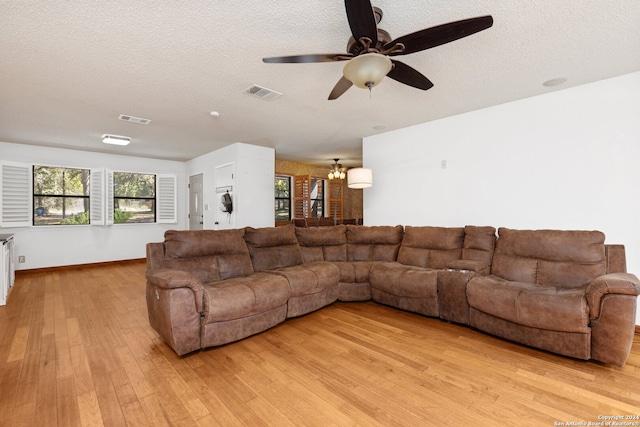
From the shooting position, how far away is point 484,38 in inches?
88.8

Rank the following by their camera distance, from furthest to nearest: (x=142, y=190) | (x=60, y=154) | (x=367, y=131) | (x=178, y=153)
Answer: (x=142, y=190) < (x=178, y=153) < (x=60, y=154) < (x=367, y=131)

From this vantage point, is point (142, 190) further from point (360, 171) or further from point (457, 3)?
point (457, 3)

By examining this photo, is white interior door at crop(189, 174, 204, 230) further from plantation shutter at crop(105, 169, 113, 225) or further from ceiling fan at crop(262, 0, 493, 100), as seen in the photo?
ceiling fan at crop(262, 0, 493, 100)

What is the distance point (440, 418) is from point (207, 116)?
4.13 metres

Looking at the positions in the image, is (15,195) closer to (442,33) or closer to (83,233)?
(83,233)

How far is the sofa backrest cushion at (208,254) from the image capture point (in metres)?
2.91

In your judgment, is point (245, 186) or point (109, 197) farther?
point (109, 197)

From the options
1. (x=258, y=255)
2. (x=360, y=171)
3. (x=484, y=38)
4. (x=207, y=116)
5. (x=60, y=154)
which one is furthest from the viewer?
(x=60, y=154)

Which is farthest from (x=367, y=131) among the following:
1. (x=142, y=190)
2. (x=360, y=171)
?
(x=142, y=190)

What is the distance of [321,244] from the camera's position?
4121mm

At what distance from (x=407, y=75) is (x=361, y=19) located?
30.9 inches

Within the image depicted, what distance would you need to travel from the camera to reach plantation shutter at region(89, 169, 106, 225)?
6.26 m

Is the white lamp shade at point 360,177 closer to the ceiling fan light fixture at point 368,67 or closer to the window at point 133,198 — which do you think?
the ceiling fan light fixture at point 368,67

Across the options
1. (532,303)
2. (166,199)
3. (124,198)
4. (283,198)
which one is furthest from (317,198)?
(532,303)
